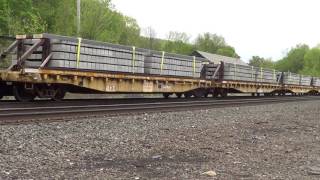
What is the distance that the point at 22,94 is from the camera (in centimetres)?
1747

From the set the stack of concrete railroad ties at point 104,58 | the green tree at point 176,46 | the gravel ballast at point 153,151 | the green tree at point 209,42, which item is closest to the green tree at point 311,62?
the green tree at point 209,42

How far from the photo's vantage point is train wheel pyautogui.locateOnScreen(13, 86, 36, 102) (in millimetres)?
17156

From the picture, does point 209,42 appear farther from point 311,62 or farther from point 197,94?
point 197,94

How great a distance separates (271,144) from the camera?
10.8 metres

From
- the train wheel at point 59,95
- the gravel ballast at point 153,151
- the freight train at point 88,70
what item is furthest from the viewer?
the train wheel at point 59,95

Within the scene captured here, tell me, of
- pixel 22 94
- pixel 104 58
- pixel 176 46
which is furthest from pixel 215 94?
pixel 176 46

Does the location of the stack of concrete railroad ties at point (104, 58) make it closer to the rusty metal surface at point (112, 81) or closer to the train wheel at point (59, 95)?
the rusty metal surface at point (112, 81)

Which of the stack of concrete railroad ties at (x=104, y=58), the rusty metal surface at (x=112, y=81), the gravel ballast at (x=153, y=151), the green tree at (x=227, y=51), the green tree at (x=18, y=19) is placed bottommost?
the gravel ballast at (x=153, y=151)

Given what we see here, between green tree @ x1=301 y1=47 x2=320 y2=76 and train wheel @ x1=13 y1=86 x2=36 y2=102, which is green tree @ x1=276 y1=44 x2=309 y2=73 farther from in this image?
train wheel @ x1=13 y1=86 x2=36 y2=102

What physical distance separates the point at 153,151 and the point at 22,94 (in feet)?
31.9

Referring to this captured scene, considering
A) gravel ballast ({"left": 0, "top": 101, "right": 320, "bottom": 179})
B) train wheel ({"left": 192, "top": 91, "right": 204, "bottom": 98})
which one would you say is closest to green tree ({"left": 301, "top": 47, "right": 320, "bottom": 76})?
train wheel ({"left": 192, "top": 91, "right": 204, "bottom": 98})

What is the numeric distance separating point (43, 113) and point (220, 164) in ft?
22.6

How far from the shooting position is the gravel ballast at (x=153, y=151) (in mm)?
7285

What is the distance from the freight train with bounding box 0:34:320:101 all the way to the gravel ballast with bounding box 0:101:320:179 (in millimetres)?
4350
